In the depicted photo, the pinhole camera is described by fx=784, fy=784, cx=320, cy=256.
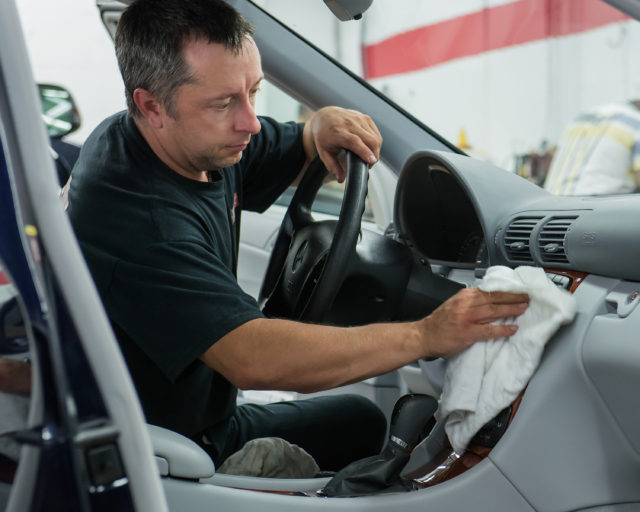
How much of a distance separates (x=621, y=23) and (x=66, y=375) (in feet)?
19.6

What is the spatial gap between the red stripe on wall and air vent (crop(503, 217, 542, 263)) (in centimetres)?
504

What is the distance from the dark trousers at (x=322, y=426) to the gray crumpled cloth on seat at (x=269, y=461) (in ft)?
0.37

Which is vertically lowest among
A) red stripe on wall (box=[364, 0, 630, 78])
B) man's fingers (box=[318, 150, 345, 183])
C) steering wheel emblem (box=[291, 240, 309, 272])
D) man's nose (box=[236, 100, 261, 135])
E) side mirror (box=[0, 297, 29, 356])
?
steering wheel emblem (box=[291, 240, 309, 272])

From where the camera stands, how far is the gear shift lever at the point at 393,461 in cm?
125

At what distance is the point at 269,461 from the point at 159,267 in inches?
17.0

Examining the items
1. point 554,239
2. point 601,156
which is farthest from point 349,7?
point 601,156

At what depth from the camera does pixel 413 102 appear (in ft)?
23.7

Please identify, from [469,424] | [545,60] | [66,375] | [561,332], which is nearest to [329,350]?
[469,424]

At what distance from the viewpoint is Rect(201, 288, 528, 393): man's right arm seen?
3.70ft

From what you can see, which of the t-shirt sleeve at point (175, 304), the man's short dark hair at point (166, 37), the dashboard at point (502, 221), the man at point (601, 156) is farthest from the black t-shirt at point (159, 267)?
the man at point (601, 156)

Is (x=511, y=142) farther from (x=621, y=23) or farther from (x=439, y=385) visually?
(x=439, y=385)

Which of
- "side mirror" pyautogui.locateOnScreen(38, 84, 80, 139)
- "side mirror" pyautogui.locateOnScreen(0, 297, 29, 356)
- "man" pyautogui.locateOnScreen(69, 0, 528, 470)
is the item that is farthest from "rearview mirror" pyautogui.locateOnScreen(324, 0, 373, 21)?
"side mirror" pyautogui.locateOnScreen(38, 84, 80, 139)

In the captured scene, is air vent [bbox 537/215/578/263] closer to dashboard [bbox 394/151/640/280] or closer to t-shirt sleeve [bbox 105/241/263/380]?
dashboard [bbox 394/151/640/280]

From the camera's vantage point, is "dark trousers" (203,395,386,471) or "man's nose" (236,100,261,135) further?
"dark trousers" (203,395,386,471)
